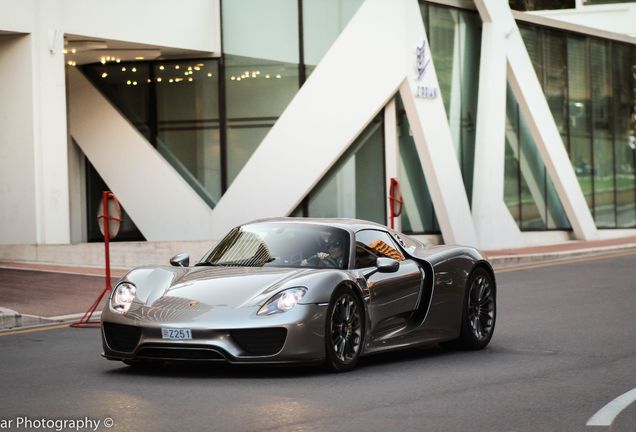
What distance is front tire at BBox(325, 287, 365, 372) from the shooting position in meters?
10.1

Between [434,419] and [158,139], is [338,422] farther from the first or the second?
[158,139]

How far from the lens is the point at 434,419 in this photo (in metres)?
7.91

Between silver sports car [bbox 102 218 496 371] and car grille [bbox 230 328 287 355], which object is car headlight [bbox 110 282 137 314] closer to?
silver sports car [bbox 102 218 496 371]

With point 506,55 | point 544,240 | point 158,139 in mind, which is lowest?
point 544,240

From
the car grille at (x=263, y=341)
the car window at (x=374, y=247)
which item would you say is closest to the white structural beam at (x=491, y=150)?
the car window at (x=374, y=247)

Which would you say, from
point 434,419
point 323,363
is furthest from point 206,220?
point 434,419

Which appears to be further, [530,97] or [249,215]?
[530,97]

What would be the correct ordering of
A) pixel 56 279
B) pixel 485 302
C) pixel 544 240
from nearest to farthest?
pixel 485 302 → pixel 56 279 → pixel 544 240

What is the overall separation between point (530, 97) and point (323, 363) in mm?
28726

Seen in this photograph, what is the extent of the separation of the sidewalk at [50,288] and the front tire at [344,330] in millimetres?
6299

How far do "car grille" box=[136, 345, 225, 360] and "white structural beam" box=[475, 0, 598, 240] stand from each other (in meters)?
26.9

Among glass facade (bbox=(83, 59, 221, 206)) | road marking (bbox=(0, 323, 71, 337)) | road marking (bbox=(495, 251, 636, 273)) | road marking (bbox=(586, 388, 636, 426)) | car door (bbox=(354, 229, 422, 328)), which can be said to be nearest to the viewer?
road marking (bbox=(586, 388, 636, 426))

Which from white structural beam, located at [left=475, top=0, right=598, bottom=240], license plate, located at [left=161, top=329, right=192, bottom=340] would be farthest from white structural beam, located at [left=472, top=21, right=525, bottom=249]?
license plate, located at [left=161, top=329, right=192, bottom=340]

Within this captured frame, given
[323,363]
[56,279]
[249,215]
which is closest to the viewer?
[323,363]
